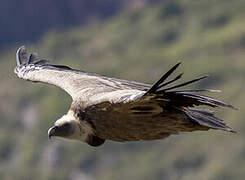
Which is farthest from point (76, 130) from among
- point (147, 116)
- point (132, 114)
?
point (147, 116)

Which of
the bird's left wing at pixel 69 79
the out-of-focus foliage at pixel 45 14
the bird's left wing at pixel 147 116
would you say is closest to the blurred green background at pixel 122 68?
the out-of-focus foliage at pixel 45 14

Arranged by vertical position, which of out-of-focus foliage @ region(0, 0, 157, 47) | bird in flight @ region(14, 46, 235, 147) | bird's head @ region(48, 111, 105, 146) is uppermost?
bird in flight @ region(14, 46, 235, 147)

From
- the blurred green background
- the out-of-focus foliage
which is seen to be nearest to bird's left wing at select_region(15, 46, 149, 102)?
the blurred green background

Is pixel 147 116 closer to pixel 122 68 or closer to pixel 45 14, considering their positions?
pixel 122 68

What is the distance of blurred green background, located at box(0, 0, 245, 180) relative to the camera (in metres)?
97.1

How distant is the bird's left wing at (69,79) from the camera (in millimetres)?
13230

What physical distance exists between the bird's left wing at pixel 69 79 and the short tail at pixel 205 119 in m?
0.80

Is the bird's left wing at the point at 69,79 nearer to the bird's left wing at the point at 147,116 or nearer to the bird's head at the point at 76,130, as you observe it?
the bird's head at the point at 76,130

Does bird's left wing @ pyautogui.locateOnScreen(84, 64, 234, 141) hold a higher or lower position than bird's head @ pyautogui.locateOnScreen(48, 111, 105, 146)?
higher

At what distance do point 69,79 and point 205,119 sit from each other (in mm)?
2517

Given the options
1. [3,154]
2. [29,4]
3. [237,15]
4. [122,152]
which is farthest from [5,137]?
[29,4]

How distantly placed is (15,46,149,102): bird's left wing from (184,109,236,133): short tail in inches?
31.3

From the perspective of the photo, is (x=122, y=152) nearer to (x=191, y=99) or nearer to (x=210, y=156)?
(x=210, y=156)

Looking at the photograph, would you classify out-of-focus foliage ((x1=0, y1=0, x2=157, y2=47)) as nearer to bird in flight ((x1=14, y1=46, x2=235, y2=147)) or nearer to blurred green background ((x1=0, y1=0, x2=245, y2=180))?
blurred green background ((x1=0, y1=0, x2=245, y2=180))
